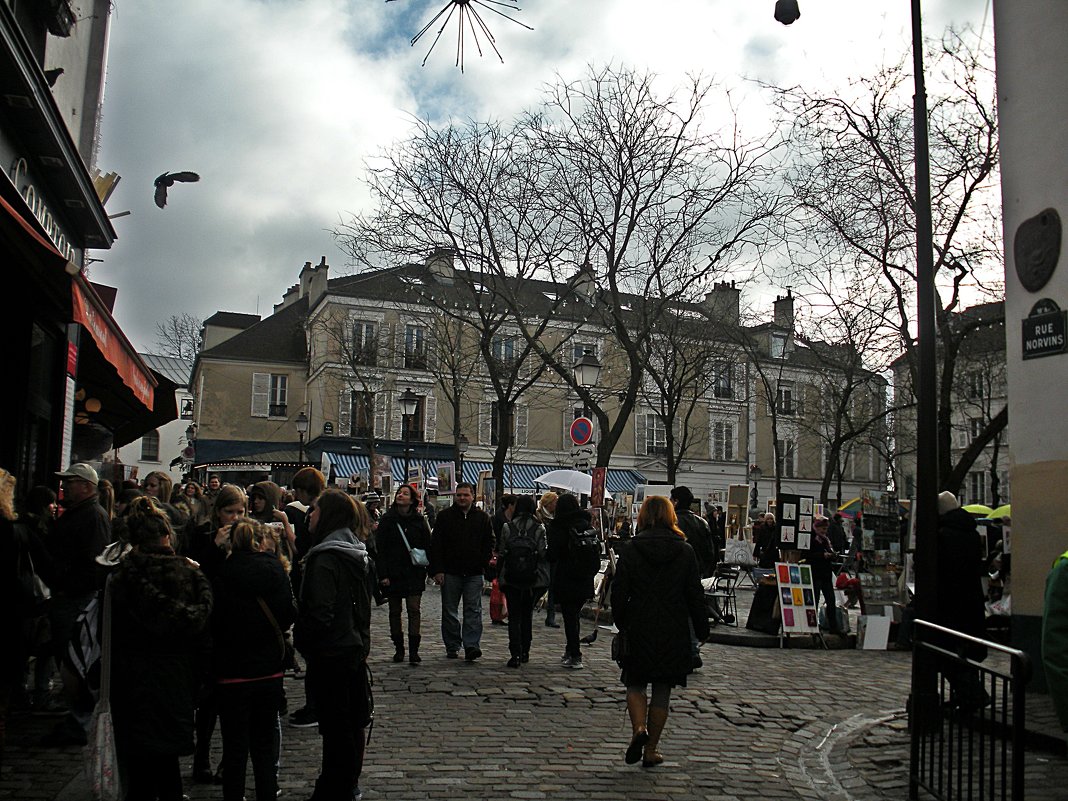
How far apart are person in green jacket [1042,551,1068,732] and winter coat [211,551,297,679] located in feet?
12.1

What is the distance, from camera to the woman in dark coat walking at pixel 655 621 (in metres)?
6.92

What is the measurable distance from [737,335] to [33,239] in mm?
27865

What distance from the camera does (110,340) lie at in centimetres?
969

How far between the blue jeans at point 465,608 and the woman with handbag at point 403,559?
36cm

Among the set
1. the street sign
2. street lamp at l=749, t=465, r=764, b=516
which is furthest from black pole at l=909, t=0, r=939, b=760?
street lamp at l=749, t=465, r=764, b=516

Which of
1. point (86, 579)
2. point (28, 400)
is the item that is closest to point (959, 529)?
point (86, 579)

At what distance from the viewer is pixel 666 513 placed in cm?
731

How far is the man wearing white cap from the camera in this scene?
7051mm

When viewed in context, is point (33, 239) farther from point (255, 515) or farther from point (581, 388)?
point (581, 388)

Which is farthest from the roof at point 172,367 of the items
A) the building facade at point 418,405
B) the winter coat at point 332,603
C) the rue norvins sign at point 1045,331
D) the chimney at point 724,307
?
the winter coat at point 332,603

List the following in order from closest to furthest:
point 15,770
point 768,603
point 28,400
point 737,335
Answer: point 15,770 < point 28,400 < point 768,603 < point 737,335

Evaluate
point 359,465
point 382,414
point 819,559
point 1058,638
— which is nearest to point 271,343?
point 382,414

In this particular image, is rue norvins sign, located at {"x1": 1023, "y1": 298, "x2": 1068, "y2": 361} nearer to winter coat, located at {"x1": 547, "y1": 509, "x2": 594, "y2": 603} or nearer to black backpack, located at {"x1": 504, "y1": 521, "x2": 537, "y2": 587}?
winter coat, located at {"x1": 547, "y1": 509, "x2": 594, "y2": 603}

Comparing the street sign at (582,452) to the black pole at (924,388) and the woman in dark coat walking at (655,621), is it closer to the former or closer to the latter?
the black pole at (924,388)
